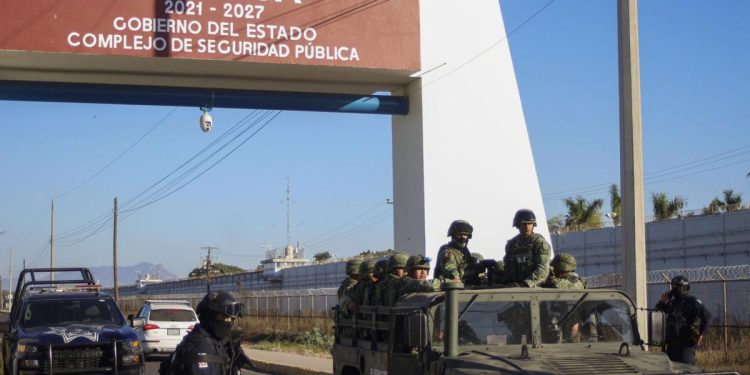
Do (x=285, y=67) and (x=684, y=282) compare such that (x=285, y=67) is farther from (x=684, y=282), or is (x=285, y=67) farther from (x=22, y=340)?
(x=684, y=282)

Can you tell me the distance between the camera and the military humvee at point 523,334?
7.07m

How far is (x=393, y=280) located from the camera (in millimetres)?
10344

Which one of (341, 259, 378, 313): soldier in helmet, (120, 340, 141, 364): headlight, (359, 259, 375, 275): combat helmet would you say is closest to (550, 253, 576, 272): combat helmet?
(341, 259, 378, 313): soldier in helmet

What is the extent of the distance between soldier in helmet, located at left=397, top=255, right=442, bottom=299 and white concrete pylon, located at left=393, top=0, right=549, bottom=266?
31.4ft

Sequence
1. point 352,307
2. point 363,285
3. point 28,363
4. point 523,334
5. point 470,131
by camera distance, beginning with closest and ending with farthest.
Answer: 1. point 523,334
2. point 352,307
3. point 363,285
4. point 28,363
5. point 470,131

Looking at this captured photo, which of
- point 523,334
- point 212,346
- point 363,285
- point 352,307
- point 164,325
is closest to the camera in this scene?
point 212,346

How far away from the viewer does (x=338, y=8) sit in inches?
765

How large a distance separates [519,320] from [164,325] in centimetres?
1663

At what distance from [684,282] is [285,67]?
1010 cm

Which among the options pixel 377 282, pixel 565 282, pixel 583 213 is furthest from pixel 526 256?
pixel 583 213

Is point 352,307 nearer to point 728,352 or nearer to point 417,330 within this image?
point 417,330

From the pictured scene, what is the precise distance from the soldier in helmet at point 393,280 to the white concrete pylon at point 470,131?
9031 mm

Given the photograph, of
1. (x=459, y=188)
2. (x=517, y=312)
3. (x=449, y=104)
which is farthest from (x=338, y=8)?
(x=517, y=312)

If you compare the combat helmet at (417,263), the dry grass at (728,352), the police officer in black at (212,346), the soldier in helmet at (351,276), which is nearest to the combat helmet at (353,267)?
the soldier in helmet at (351,276)
